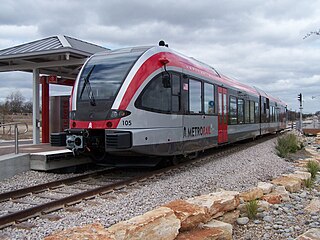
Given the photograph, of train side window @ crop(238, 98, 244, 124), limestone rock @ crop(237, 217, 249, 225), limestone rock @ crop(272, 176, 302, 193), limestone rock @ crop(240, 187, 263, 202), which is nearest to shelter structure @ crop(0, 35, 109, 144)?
train side window @ crop(238, 98, 244, 124)

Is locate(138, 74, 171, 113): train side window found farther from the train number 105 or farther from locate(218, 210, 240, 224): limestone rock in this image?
locate(218, 210, 240, 224): limestone rock

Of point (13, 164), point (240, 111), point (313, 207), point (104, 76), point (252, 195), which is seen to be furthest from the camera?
point (240, 111)

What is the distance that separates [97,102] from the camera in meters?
8.74

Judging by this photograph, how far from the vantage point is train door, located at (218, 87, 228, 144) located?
1352cm

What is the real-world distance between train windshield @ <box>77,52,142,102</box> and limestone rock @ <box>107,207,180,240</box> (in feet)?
14.3

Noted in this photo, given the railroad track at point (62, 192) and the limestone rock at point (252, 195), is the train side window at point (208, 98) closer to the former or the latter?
the railroad track at point (62, 192)

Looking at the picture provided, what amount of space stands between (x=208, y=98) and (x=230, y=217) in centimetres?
667

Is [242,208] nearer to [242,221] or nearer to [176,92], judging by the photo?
[242,221]

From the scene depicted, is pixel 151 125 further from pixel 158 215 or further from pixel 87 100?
Result: pixel 158 215

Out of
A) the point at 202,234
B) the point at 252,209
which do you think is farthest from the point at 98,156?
the point at 202,234

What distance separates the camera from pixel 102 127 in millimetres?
8523

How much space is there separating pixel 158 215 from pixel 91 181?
4.76m

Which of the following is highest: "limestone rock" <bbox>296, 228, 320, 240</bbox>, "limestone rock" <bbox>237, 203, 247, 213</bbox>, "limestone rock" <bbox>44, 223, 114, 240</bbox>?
"limestone rock" <bbox>44, 223, 114, 240</bbox>

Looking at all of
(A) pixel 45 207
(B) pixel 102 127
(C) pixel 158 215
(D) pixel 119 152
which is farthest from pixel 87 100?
(C) pixel 158 215
